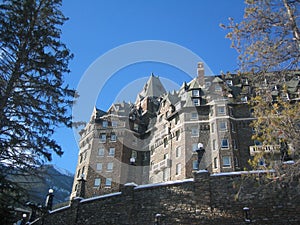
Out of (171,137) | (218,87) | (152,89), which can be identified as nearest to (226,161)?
(171,137)

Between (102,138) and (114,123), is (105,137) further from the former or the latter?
(114,123)

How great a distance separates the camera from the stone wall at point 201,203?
1290 cm

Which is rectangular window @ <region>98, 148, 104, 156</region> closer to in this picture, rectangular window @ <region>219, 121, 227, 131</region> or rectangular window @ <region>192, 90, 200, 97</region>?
rectangular window @ <region>192, 90, 200, 97</region>

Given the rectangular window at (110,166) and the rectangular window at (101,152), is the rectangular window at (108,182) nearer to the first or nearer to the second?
the rectangular window at (110,166)

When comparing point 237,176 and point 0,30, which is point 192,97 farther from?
point 0,30

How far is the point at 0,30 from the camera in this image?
41.3 ft

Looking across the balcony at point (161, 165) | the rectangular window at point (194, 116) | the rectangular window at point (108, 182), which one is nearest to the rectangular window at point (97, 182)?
the rectangular window at point (108, 182)

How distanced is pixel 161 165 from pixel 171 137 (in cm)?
358

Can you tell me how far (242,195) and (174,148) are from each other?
2112cm

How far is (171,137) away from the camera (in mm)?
35781

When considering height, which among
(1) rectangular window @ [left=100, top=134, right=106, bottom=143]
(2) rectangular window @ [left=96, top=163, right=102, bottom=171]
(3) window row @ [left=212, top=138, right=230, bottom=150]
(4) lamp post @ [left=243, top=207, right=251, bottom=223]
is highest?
(1) rectangular window @ [left=100, top=134, right=106, bottom=143]

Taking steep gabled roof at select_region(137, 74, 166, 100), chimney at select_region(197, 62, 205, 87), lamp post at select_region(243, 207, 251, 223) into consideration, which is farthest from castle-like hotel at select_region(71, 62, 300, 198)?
lamp post at select_region(243, 207, 251, 223)

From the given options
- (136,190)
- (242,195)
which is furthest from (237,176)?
(136,190)

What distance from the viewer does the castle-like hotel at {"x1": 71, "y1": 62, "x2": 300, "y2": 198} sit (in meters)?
31.5
